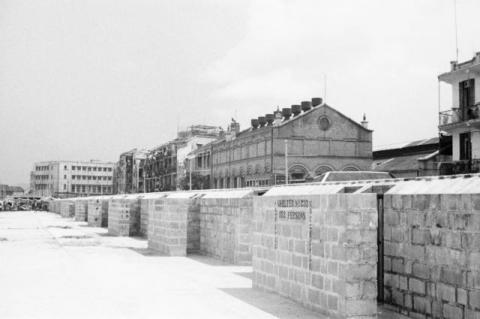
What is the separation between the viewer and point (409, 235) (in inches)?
360

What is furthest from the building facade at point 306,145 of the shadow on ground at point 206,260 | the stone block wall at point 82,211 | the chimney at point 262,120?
the shadow on ground at point 206,260

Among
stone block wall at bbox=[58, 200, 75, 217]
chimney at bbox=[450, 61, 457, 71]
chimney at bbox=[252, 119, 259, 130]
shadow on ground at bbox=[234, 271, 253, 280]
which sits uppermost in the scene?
chimney at bbox=[252, 119, 259, 130]

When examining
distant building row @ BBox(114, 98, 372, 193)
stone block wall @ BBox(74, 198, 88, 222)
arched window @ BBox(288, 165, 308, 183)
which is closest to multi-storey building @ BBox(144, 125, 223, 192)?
distant building row @ BBox(114, 98, 372, 193)

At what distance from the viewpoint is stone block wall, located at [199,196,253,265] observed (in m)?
16.1

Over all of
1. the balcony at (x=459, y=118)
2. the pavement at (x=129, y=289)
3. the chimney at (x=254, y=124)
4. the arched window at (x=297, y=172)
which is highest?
the chimney at (x=254, y=124)

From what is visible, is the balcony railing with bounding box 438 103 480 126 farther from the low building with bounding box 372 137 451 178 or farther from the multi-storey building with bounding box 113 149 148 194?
the multi-storey building with bounding box 113 149 148 194

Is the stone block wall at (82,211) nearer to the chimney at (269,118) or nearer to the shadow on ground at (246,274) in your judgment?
the chimney at (269,118)

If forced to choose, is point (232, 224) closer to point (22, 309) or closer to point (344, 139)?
point (22, 309)

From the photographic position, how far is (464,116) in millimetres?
33219

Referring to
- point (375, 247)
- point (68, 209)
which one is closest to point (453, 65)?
point (375, 247)

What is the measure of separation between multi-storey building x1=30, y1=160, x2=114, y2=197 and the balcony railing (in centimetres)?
13400

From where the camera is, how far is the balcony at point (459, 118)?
3216 cm

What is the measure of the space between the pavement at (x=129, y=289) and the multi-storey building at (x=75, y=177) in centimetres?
14580

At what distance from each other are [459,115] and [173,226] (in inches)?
808
